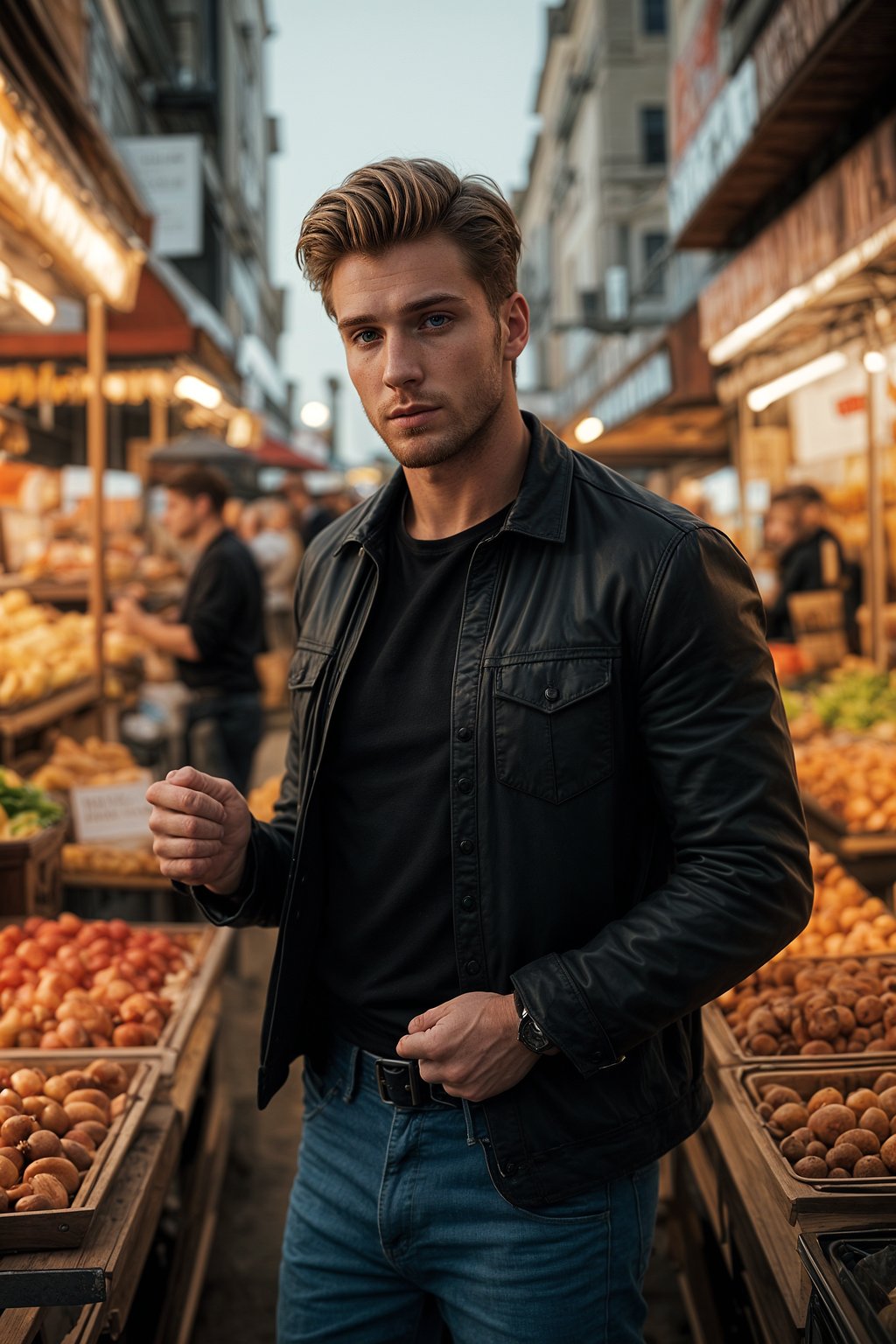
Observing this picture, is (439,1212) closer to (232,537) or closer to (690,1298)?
(690,1298)

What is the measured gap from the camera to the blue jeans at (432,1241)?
1831 mm

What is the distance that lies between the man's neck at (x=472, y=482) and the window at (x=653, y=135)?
125ft

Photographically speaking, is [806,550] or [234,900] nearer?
[234,900]

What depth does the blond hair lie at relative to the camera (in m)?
1.81

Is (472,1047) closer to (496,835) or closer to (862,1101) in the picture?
(496,835)

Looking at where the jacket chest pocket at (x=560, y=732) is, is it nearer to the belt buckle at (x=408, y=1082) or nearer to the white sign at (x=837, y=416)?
the belt buckle at (x=408, y=1082)

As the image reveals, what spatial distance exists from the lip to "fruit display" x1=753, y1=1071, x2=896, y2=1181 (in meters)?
1.50

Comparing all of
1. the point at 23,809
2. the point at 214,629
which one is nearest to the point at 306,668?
the point at 23,809

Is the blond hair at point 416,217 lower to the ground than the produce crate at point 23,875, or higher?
higher

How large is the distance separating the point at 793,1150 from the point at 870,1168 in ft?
0.49

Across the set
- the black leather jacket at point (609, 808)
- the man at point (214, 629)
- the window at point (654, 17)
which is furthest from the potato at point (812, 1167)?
the window at point (654, 17)

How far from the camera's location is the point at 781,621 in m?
9.32

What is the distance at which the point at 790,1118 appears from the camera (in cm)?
240

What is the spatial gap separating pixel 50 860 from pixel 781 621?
658cm
